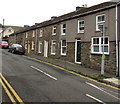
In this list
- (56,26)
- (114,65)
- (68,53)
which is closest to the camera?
(114,65)

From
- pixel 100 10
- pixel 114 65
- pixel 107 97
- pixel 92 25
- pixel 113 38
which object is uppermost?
pixel 100 10

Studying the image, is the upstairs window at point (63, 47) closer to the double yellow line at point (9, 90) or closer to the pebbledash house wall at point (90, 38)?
the pebbledash house wall at point (90, 38)

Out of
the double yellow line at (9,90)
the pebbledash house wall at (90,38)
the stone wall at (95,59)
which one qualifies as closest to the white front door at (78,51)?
the pebbledash house wall at (90,38)

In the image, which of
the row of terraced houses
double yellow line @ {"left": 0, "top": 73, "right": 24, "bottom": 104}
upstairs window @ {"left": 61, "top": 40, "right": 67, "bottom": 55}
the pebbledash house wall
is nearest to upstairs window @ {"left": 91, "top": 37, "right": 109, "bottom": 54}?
the row of terraced houses

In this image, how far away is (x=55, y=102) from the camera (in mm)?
5836

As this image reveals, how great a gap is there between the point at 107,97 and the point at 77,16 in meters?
11.9

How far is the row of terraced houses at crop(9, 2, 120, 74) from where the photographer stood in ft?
40.9

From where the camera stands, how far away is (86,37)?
1539 centimetres

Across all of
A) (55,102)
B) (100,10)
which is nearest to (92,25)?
(100,10)

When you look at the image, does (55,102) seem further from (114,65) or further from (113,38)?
(113,38)

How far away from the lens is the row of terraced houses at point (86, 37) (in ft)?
40.9

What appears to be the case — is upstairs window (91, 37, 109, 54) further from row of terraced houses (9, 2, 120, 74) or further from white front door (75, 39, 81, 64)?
white front door (75, 39, 81, 64)

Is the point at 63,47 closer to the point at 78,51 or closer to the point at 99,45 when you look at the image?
the point at 78,51

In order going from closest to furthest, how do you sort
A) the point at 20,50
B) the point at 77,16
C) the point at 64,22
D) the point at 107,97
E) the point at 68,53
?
the point at 107,97 → the point at 77,16 → the point at 68,53 → the point at 64,22 → the point at 20,50
